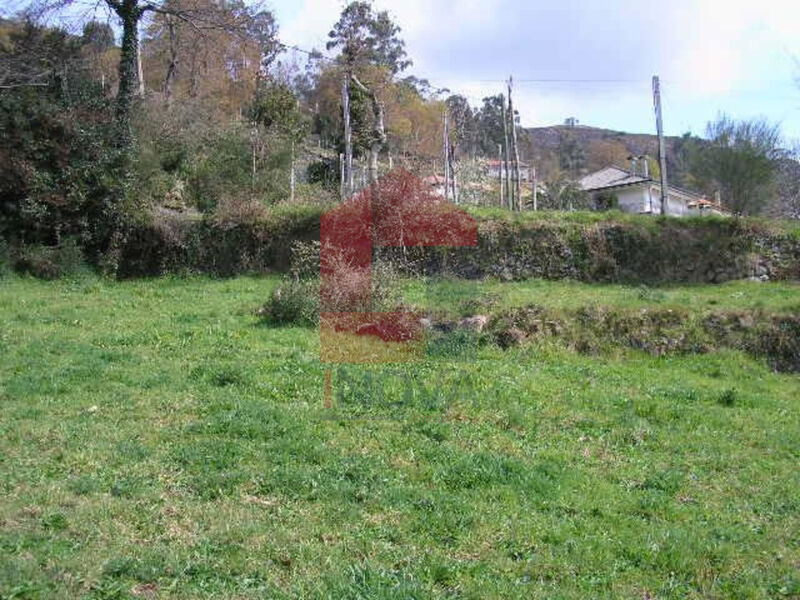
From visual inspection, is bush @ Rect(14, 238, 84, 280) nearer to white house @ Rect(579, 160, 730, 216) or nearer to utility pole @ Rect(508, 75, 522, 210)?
utility pole @ Rect(508, 75, 522, 210)

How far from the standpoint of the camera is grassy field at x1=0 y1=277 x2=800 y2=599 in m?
4.24

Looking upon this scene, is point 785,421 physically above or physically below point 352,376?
below

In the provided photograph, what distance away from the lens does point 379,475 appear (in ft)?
18.8

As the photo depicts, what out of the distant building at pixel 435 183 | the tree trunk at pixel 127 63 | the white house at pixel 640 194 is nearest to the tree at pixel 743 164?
the white house at pixel 640 194

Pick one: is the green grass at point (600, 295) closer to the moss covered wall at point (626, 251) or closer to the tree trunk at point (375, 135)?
the moss covered wall at point (626, 251)

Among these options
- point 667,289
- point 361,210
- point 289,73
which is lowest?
point 667,289

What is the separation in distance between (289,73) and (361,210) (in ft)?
70.3

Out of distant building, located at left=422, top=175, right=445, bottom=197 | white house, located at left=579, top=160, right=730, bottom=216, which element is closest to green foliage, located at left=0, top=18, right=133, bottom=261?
distant building, located at left=422, top=175, right=445, bottom=197

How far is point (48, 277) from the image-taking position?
53.0 feet

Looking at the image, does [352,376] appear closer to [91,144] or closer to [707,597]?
[707,597]

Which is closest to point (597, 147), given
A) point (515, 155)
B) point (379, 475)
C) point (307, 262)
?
point (515, 155)

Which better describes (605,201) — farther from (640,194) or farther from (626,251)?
(626,251)

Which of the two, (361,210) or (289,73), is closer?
(361,210)

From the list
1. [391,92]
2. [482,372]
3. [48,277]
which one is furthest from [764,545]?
[391,92]
